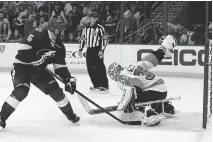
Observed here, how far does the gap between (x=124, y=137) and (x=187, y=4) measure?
5911mm

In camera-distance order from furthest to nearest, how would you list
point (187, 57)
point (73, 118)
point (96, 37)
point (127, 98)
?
1. point (187, 57)
2. point (96, 37)
3. point (73, 118)
4. point (127, 98)

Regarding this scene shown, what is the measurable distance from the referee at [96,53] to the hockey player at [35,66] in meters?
2.51

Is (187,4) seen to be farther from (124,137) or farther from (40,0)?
(124,137)

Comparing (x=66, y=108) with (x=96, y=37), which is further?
(x=96, y=37)

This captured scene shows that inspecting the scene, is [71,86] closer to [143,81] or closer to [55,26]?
[55,26]

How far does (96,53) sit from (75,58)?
8.34 ft

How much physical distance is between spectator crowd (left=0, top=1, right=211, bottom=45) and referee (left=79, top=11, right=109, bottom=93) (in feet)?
7.93

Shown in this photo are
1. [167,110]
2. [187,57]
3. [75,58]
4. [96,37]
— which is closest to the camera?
[167,110]

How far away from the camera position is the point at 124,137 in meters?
3.93

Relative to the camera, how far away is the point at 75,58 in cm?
932

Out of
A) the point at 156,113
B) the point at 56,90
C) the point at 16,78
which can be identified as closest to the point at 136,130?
the point at 156,113

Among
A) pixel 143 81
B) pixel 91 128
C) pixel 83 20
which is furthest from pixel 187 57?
pixel 91 128

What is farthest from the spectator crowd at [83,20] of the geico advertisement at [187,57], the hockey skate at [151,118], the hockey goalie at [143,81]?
the hockey skate at [151,118]

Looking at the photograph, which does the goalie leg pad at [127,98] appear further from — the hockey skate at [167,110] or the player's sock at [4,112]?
the player's sock at [4,112]
